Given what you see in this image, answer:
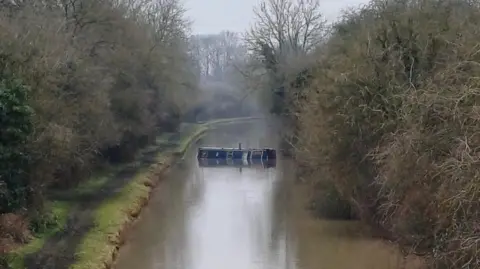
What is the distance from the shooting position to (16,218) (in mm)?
20406

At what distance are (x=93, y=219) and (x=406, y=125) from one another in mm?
11748

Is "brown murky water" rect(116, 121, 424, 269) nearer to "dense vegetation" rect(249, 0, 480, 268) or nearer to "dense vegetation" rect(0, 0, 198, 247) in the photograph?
"dense vegetation" rect(249, 0, 480, 268)

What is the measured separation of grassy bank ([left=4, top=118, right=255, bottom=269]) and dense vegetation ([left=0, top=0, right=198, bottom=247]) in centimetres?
86

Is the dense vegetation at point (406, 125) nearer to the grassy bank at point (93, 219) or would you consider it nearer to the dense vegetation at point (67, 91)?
the grassy bank at point (93, 219)

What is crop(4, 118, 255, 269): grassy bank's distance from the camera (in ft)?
61.9

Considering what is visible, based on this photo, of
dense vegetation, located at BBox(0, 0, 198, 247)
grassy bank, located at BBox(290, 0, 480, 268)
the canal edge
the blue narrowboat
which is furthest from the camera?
the blue narrowboat

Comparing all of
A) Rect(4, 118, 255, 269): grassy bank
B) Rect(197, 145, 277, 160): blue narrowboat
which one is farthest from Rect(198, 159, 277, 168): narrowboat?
Rect(4, 118, 255, 269): grassy bank

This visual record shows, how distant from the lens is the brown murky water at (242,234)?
21312 millimetres

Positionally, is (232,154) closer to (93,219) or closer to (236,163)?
(236,163)

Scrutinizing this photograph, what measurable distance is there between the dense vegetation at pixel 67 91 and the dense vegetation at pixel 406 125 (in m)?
8.60

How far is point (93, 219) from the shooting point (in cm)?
2433

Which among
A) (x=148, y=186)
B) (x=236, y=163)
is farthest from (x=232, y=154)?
(x=148, y=186)

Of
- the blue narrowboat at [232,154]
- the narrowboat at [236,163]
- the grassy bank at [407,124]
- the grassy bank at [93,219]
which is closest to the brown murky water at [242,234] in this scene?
the grassy bank at [93,219]

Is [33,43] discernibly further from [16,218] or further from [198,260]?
[198,260]
